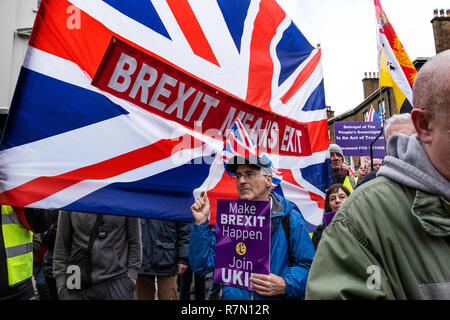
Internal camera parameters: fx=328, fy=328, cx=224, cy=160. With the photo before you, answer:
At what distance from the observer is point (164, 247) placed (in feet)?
13.2

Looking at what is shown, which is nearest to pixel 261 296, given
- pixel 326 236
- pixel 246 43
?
pixel 326 236

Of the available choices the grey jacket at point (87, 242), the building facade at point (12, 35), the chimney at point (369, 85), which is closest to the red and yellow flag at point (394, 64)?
the grey jacket at point (87, 242)

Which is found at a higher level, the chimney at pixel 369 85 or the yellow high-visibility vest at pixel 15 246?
the chimney at pixel 369 85

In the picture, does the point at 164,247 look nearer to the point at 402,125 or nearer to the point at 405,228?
the point at 402,125

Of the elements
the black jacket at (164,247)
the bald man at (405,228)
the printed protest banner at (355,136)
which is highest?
the printed protest banner at (355,136)

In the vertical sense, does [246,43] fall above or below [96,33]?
above

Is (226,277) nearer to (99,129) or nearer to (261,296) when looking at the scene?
(261,296)

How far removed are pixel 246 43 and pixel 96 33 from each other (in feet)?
5.05

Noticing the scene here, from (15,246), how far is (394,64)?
5075 mm

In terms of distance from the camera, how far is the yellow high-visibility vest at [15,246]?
2430mm

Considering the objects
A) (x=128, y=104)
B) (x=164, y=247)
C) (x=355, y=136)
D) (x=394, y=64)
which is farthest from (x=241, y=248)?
(x=355, y=136)

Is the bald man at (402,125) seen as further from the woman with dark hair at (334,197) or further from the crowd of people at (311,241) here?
the woman with dark hair at (334,197)

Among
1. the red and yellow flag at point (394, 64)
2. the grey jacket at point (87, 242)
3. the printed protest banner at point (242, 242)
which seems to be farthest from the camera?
the red and yellow flag at point (394, 64)

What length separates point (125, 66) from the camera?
6.73 feet
